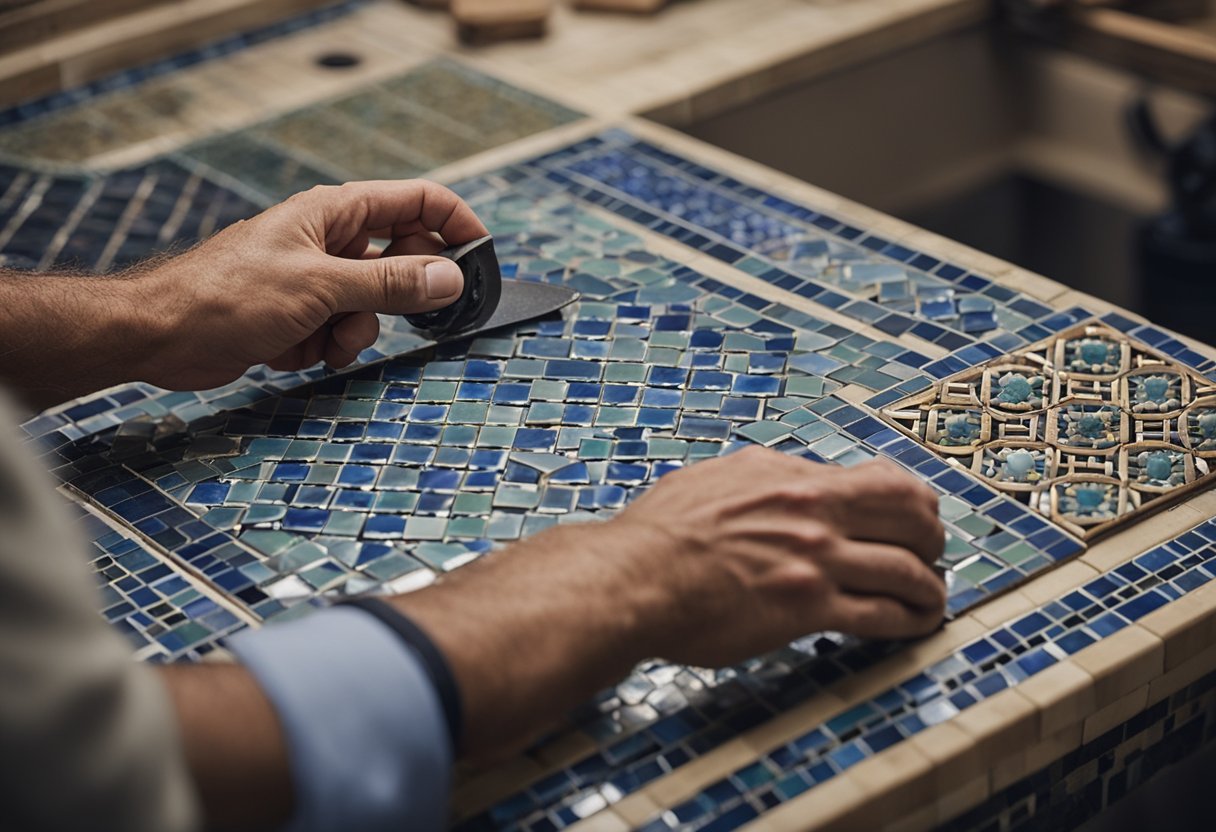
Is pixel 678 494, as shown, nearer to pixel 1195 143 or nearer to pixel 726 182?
pixel 726 182

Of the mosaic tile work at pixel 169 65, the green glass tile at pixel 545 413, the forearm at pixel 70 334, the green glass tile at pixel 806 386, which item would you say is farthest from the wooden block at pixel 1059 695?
the mosaic tile work at pixel 169 65

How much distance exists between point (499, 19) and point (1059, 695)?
1488 millimetres

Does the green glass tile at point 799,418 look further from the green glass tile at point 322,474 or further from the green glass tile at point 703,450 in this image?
the green glass tile at point 322,474

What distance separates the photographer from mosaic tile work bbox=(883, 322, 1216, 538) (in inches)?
45.5

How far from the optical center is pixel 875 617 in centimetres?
99

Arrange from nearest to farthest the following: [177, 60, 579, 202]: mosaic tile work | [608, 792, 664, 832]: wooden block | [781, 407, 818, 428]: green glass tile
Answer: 1. [608, 792, 664, 832]: wooden block
2. [781, 407, 818, 428]: green glass tile
3. [177, 60, 579, 202]: mosaic tile work

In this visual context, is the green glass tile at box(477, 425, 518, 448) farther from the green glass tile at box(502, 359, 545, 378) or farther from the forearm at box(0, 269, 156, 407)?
the forearm at box(0, 269, 156, 407)

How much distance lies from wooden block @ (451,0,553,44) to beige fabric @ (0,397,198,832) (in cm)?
156

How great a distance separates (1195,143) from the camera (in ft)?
7.83

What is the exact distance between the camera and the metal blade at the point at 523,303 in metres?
1.42

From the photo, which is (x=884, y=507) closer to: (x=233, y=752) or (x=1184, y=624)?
(x=1184, y=624)

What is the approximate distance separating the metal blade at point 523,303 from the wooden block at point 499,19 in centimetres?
83

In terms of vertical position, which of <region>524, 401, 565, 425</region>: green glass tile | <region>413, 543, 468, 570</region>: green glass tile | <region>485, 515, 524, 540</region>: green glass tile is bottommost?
<region>413, 543, 468, 570</region>: green glass tile

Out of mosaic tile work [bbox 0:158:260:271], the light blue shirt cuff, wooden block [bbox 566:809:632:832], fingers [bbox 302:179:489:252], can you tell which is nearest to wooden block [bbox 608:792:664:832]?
wooden block [bbox 566:809:632:832]
